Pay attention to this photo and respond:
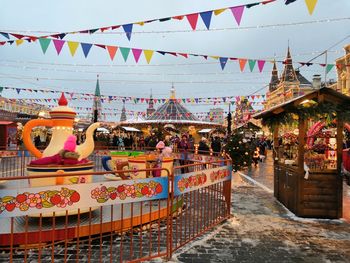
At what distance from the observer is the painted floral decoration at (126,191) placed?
4.13 meters

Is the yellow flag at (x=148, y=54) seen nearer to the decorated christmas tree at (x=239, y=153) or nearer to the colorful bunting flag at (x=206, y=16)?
the colorful bunting flag at (x=206, y=16)

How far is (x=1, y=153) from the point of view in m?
14.0

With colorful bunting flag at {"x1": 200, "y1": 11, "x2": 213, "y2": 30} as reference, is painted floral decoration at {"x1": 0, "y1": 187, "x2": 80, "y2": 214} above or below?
below

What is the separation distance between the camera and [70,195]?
12.9 ft

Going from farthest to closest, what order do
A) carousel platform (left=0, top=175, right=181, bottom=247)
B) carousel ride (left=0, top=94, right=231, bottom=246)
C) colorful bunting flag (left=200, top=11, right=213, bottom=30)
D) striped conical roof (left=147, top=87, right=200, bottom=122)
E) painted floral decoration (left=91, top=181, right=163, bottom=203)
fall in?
1. striped conical roof (left=147, top=87, right=200, bottom=122)
2. colorful bunting flag (left=200, top=11, right=213, bottom=30)
3. carousel platform (left=0, top=175, right=181, bottom=247)
4. painted floral decoration (left=91, top=181, right=163, bottom=203)
5. carousel ride (left=0, top=94, right=231, bottom=246)

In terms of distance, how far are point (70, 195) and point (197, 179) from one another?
246cm

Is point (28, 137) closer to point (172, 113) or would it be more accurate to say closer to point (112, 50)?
point (112, 50)

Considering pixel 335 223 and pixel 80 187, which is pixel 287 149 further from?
pixel 80 187

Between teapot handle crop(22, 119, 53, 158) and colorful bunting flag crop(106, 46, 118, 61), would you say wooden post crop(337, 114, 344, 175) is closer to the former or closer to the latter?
teapot handle crop(22, 119, 53, 158)

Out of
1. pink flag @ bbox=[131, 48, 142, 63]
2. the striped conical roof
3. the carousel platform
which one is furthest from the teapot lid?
the striped conical roof

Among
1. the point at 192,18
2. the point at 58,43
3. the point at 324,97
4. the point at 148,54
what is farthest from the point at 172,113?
the point at 324,97

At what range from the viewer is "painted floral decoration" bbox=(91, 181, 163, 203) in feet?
13.6

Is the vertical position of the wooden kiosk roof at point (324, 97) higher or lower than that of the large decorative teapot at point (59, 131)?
higher

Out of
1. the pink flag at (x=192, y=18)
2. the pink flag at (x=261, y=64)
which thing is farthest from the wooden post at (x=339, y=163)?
the pink flag at (x=261, y=64)
